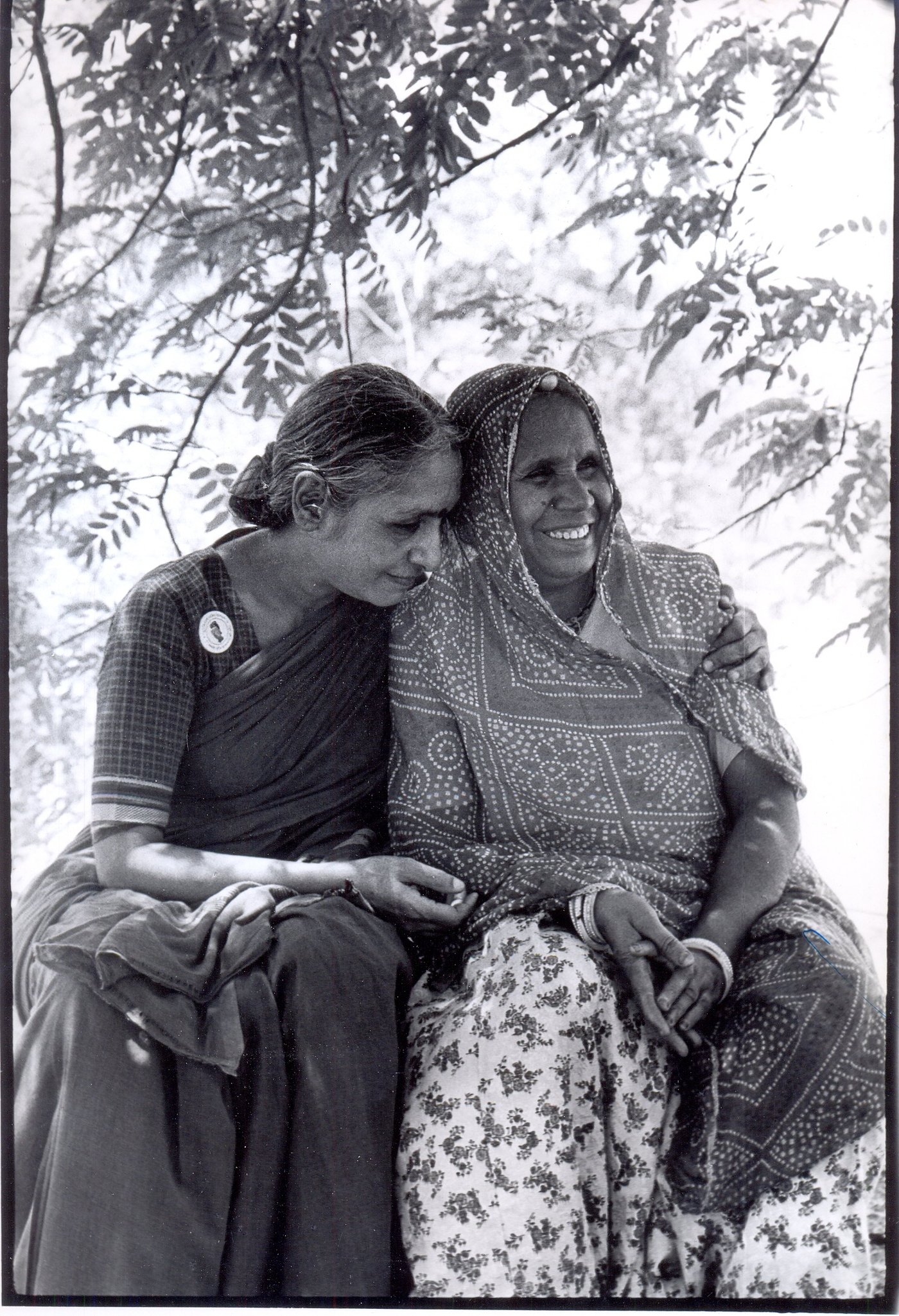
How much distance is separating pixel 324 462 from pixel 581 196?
0.71 meters

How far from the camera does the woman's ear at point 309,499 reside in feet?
7.59

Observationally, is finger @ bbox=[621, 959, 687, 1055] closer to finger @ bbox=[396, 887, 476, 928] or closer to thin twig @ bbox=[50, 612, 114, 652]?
finger @ bbox=[396, 887, 476, 928]

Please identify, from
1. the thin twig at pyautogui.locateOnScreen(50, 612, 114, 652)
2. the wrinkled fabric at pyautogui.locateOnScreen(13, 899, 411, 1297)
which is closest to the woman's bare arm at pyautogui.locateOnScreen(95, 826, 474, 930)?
the wrinkled fabric at pyautogui.locateOnScreen(13, 899, 411, 1297)

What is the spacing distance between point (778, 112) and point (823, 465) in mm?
674

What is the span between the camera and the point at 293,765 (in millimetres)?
2320

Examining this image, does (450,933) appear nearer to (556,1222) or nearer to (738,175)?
(556,1222)

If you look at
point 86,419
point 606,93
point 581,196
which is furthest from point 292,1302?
point 606,93

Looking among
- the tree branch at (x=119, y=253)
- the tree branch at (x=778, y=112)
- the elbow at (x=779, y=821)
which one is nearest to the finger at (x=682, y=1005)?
the elbow at (x=779, y=821)

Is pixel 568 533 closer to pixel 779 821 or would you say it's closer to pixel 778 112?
pixel 779 821

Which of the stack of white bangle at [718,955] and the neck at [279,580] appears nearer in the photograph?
the stack of white bangle at [718,955]

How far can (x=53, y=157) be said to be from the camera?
2377mm

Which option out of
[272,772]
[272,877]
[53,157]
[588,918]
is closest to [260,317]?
[53,157]

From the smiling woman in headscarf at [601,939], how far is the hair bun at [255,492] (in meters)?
0.33

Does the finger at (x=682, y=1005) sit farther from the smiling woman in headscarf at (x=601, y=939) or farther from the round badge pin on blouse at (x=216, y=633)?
the round badge pin on blouse at (x=216, y=633)
